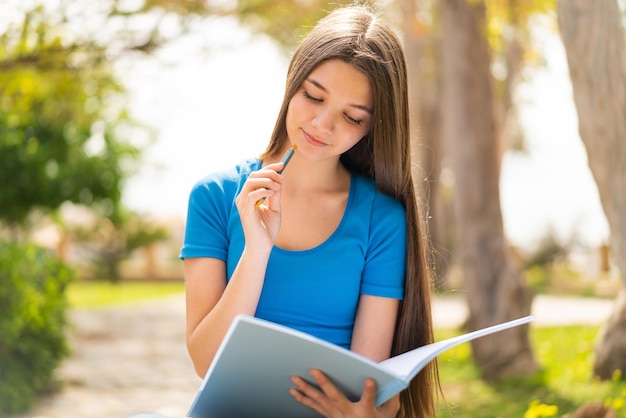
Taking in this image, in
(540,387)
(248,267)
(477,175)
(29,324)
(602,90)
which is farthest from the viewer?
(477,175)

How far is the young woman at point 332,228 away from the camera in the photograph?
2021 millimetres

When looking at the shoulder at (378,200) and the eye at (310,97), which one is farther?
the shoulder at (378,200)

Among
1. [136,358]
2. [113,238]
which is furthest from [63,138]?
[113,238]

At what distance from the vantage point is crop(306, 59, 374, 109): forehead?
2025mm

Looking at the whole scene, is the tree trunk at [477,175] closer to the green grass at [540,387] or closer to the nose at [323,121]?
the green grass at [540,387]

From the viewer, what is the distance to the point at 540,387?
514cm

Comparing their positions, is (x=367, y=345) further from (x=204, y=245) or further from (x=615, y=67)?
(x=615, y=67)

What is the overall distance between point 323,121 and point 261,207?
0.26 metres

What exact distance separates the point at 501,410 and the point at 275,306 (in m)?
2.90

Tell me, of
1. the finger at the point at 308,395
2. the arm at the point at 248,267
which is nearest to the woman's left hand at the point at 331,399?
the finger at the point at 308,395

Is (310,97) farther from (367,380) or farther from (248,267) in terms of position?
(367,380)

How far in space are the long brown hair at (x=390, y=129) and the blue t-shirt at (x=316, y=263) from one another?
0.17 feet

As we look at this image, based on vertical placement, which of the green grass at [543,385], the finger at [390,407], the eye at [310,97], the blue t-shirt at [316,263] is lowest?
the green grass at [543,385]

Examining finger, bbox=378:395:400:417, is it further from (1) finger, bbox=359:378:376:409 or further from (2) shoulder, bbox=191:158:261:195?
(2) shoulder, bbox=191:158:261:195
